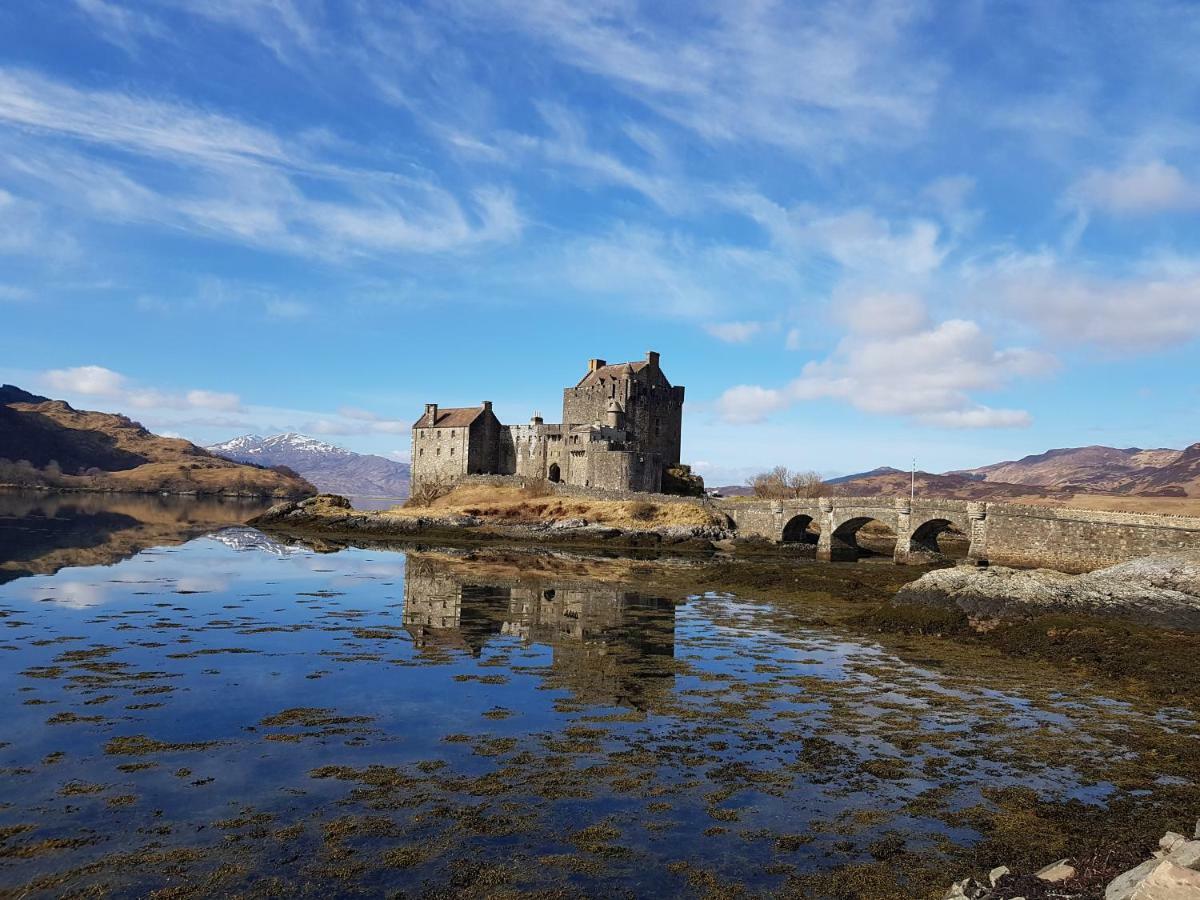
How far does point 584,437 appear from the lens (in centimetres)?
8556

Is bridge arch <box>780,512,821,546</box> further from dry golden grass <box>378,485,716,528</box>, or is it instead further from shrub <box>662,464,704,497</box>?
shrub <box>662,464,704,497</box>

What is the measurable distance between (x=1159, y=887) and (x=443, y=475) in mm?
90354

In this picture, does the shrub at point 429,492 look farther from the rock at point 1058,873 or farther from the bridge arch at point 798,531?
the rock at point 1058,873

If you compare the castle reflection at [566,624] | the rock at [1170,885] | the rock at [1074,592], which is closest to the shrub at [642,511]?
the castle reflection at [566,624]

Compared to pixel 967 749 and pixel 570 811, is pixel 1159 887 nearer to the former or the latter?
pixel 570 811

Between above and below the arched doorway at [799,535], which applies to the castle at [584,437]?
above

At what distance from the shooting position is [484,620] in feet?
94.3

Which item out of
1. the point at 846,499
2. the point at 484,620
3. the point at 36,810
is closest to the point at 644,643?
the point at 484,620

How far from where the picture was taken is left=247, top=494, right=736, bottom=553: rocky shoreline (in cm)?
6712

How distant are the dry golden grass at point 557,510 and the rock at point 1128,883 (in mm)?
62740

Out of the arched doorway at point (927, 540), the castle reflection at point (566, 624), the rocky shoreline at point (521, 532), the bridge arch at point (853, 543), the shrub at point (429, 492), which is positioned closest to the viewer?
the castle reflection at point (566, 624)

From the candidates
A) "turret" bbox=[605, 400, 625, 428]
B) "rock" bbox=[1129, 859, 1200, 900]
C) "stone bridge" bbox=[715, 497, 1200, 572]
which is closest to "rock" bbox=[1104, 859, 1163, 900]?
"rock" bbox=[1129, 859, 1200, 900]

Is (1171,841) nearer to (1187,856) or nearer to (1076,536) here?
(1187,856)

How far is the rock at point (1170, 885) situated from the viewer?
6.46 meters
